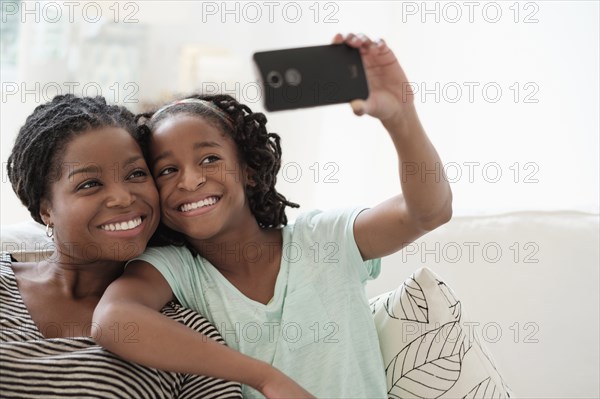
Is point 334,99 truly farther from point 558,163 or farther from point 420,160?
point 558,163

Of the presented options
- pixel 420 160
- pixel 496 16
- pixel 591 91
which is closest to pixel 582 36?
pixel 591 91

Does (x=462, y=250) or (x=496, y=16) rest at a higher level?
(x=496, y=16)

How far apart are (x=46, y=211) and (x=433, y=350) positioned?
2.39 ft

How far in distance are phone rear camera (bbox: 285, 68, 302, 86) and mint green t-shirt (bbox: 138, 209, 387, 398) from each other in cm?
42

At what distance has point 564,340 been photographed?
1551 mm

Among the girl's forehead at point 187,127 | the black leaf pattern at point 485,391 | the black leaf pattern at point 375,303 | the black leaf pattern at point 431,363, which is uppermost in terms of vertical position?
the girl's forehead at point 187,127

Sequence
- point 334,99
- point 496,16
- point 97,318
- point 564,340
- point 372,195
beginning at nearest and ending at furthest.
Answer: point 334,99
point 97,318
point 564,340
point 496,16
point 372,195

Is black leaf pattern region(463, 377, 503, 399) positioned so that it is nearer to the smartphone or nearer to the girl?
the girl

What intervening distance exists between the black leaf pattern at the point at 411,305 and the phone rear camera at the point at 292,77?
51 centimetres

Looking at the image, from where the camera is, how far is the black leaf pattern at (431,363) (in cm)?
134

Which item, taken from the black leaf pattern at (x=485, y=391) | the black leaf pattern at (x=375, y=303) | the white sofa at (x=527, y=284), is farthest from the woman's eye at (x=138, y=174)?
the black leaf pattern at (x=485, y=391)

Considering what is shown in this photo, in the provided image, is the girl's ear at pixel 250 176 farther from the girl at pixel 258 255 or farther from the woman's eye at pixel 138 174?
the woman's eye at pixel 138 174

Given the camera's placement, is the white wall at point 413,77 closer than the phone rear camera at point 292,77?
No

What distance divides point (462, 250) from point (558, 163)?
0.72 meters
